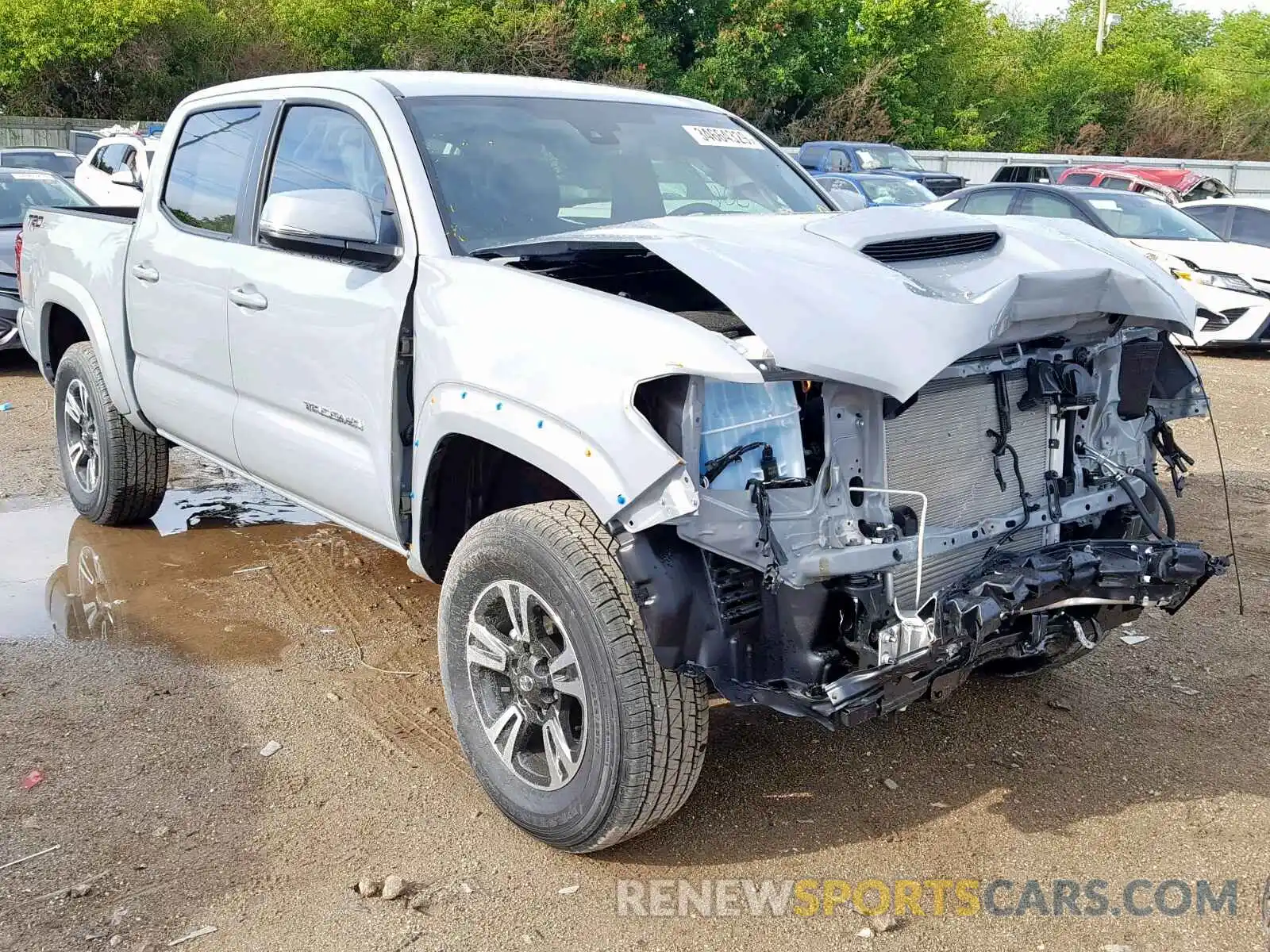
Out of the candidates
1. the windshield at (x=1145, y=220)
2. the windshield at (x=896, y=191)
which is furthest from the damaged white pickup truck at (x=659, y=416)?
the windshield at (x=896, y=191)

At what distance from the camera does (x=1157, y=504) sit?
368 cm

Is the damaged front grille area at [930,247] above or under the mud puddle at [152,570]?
above

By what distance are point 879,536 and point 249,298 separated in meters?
2.54

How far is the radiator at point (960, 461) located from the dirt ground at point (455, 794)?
83cm

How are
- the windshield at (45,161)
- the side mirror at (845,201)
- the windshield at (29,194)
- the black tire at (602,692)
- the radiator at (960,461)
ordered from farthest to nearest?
the windshield at (45,161), the windshield at (29,194), the side mirror at (845,201), the radiator at (960,461), the black tire at (602,692)

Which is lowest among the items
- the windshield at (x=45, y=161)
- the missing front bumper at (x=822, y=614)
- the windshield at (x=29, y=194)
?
the missing front bumper at (x=822, y=614)

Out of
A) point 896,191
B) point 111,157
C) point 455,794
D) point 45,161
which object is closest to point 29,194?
point 111,157

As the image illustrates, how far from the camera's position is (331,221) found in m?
3.67

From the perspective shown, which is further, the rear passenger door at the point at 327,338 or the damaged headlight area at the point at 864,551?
the rear passenger door at the point at 327,338

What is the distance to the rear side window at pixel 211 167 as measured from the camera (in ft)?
15.4

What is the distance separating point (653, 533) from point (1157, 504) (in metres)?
1.69

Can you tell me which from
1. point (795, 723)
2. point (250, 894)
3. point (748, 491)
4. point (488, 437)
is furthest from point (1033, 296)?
point (250, 894)

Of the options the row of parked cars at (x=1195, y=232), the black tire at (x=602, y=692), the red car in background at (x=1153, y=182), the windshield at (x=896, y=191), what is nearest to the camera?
the black tire at (x=602, y=692)

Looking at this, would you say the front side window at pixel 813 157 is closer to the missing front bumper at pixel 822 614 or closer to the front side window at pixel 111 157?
the front side window at pixel 111 157
